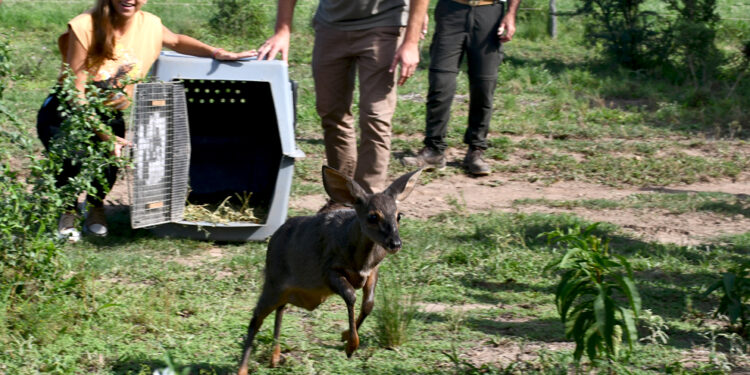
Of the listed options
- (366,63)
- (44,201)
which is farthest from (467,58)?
(44,201)

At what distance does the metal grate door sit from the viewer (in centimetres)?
589

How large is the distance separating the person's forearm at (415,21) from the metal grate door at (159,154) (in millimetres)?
1594

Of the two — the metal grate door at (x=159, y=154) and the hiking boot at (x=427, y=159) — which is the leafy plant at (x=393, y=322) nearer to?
the metal grate door at (x=159, y=154)

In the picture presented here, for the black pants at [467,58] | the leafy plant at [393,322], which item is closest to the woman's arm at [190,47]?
the black pants at [467,58]

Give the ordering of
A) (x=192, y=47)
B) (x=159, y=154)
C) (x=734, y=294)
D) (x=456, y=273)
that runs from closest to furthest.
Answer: (x=734, y=294) < (x=456, y=273) < (x=159, y=154) < (x=192, y=47)

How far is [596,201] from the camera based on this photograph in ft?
24.3

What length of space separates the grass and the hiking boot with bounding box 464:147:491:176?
0.14 m

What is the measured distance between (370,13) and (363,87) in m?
0.45

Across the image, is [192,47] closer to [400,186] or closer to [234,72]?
[234,72]

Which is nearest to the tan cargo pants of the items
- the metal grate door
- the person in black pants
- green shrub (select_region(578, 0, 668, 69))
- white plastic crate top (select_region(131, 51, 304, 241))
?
the metal grate door

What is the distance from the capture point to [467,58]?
8086 millimetres

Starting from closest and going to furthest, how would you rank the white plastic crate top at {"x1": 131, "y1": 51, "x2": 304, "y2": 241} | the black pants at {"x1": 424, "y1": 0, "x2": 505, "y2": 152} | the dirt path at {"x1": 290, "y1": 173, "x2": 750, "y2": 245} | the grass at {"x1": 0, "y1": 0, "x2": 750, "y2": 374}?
the grass at {"x1": 0, "y1": 0, "x2": 750, "y2": 374} < the dirt path at {"x1": 290, "y1": 173, "x2": 750, "y2": 245} < the white plastic crate top at {"x1": 131, "y1": 51, "x2": 304, "y2": 241} < the black pants at {"x1": 424, "y1": 0, "x2": 505, "y2": 152}

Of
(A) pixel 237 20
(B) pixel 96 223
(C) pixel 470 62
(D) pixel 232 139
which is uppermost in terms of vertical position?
(C) pixel 470 62

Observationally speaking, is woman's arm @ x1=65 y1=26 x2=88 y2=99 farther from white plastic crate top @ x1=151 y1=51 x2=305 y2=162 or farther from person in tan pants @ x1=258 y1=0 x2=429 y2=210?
person in tan pants @ x1=258 y1=0 x2=429 y2=210
